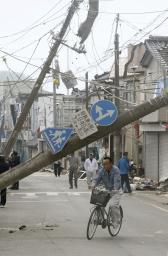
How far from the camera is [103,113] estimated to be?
14.6 metres

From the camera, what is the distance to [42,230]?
1440 centimetres

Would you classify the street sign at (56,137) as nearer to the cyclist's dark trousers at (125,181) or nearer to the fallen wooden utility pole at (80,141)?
the fallen wooden utility pole at (80,141)

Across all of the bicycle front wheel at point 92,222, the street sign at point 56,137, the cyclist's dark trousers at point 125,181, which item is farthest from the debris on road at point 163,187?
the bicycle front wheel at point 92,222

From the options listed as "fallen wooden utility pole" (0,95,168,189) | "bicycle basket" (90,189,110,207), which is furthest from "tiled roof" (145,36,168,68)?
"bicycle basket" (90,189,110,207)

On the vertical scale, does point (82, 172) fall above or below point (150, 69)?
below

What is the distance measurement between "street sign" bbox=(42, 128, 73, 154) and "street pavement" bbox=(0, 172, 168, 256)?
1946 millimetres

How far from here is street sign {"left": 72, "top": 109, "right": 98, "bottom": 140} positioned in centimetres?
1458

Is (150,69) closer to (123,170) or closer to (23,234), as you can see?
(123,170)

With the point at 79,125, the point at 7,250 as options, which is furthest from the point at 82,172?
the point at 7,250

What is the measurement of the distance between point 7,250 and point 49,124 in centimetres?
6703

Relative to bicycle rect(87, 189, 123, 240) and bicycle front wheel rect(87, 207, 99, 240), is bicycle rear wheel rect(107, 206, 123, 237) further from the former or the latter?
bicycle front wheel rect(87, 207, 99, 240)

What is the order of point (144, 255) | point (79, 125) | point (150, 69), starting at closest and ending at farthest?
point (144, 255), point (79, 125), point (150, 69)

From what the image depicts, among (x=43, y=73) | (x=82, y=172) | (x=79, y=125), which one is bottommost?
(x=82, y=172)

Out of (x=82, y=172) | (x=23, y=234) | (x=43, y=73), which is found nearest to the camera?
(x=23, y=234)
